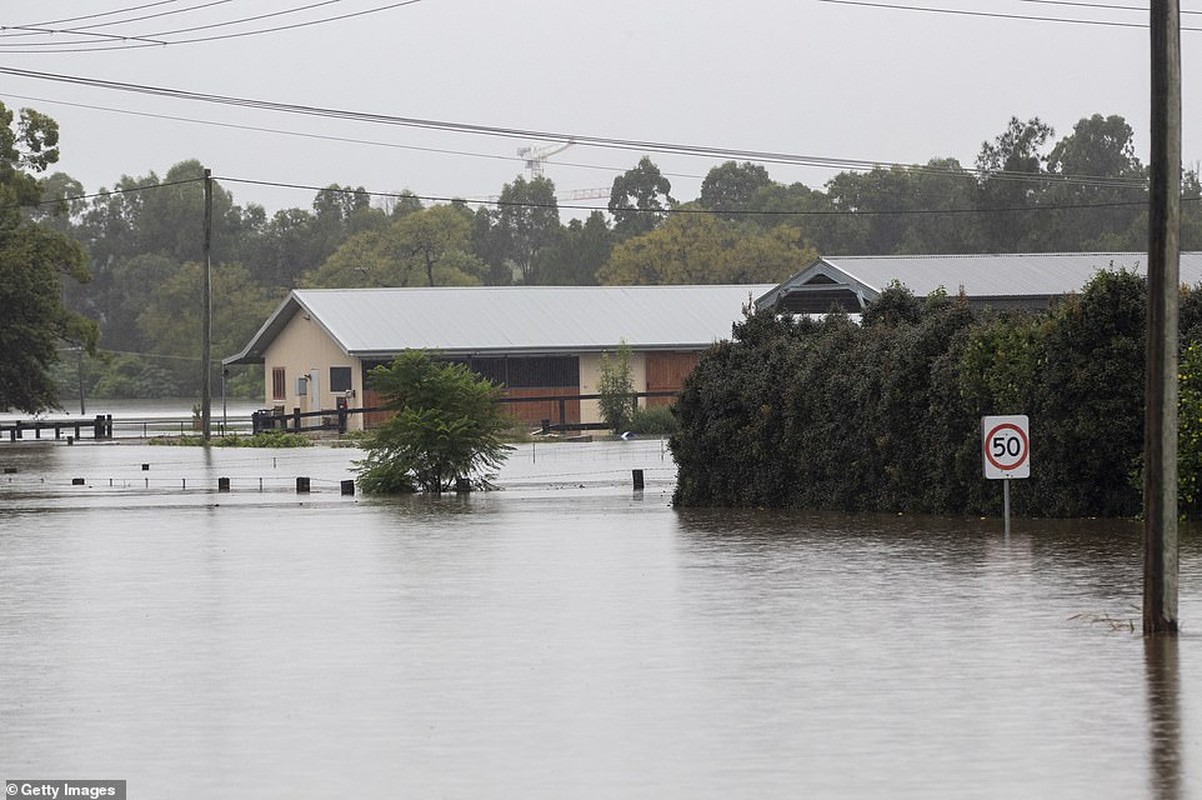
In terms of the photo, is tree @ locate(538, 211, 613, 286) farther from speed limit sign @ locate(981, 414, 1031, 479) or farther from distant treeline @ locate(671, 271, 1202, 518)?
speed limit sign @ locate(981, 414, 1031, 479)

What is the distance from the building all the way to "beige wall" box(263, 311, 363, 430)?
48mm

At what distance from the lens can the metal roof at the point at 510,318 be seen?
236 ft

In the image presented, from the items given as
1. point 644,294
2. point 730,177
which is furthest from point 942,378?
point 730,177

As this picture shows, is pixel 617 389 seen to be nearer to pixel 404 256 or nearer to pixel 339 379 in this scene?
pixel 339 379

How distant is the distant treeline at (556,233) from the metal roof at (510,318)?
991 inches

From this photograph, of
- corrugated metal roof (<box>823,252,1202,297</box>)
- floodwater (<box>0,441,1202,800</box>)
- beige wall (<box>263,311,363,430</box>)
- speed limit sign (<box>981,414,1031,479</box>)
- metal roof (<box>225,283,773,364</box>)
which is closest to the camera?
floodwater (<box>0,441,1202,800</box>)

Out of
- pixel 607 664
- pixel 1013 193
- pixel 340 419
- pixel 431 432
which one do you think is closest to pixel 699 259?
pixel 1013 193

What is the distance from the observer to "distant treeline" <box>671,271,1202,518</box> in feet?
78.0

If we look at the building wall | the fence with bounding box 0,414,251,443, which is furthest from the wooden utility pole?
the building wall

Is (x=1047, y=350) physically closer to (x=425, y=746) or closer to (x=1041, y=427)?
(x=1041, y=427)

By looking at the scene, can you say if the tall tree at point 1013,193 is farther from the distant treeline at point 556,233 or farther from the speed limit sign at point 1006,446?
the speed limit sign at point 1006,446

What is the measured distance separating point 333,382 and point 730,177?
105 metres

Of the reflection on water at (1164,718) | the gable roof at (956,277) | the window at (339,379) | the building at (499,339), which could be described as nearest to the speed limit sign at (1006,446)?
the reflection on water at (1164,718)

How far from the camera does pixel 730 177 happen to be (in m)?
174
